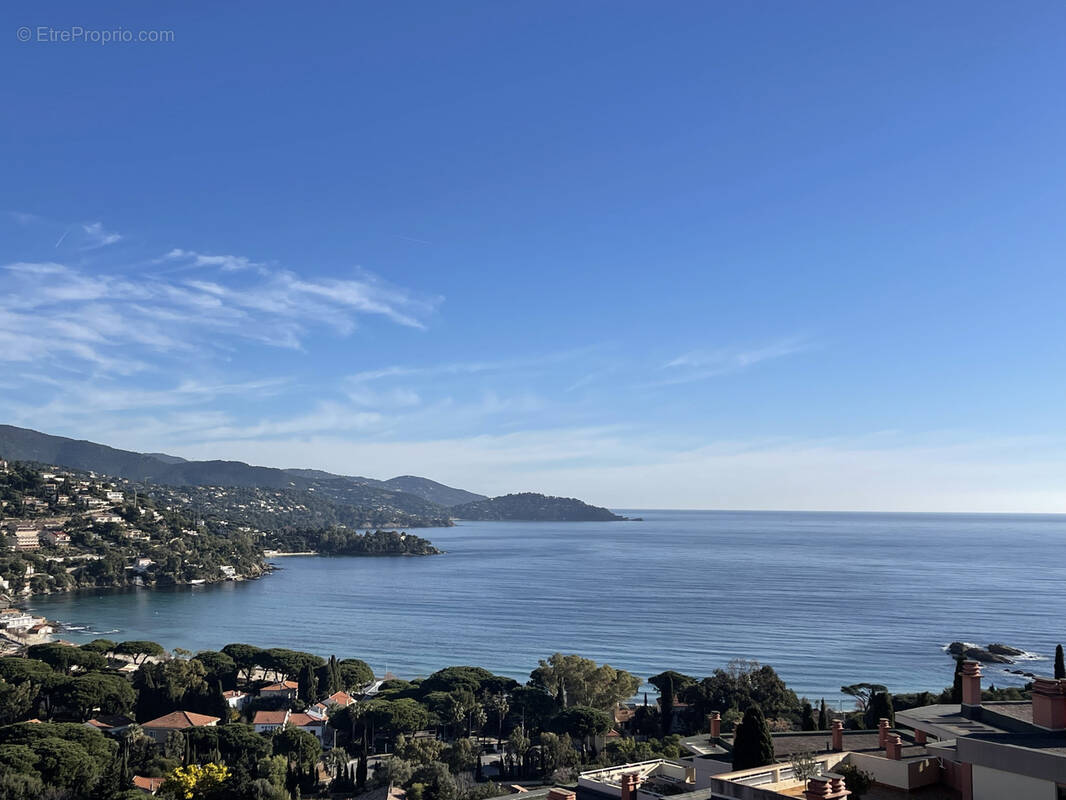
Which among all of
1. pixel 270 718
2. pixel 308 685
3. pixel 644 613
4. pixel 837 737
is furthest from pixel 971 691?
pixel 644 613

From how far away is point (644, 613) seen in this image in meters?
77.9

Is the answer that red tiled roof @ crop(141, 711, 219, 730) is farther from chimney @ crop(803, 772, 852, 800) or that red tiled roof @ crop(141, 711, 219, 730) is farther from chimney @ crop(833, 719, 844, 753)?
chimney @ crop(803, 772, 852, 800)

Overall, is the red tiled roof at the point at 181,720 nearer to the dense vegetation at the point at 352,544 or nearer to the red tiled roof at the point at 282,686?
the red tiled roof at the point at 282,686

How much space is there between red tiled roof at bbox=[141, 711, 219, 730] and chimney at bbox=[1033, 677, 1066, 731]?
35160 mm

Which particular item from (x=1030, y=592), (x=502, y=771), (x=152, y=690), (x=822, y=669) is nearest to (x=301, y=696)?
(x=152, y=690)

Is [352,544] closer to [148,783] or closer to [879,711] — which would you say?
[148,783]

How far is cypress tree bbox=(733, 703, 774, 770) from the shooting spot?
11.9 metres

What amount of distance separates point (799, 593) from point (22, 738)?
7947cm

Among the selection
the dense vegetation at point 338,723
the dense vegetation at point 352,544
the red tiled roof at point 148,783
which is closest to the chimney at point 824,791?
the dense vegetation at point 338,723

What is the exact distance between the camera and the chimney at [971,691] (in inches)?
436

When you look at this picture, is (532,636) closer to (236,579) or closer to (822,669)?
(822,669)

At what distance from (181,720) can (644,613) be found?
4966 cm

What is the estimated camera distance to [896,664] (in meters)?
54.4

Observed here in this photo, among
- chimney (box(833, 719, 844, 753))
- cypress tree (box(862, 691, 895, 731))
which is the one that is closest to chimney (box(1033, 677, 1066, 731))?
chimney (box(833, 719, 844, 753))
